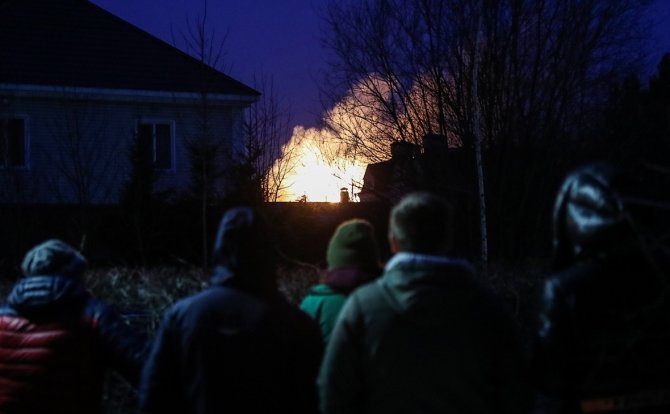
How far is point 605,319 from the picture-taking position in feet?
9.62

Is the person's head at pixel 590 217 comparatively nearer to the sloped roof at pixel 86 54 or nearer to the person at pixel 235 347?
the person at pixel 235 347

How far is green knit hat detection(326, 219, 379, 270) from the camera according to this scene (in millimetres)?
3826

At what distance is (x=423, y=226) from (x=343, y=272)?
37.7 inches

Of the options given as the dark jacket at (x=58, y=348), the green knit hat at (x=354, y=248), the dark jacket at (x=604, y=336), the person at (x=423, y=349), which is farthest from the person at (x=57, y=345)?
the dark jacket at (x=604, y=336)

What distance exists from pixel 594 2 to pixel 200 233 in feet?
32.0

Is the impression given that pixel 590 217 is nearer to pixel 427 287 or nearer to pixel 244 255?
pixel 427 287

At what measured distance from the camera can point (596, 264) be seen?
2.97m

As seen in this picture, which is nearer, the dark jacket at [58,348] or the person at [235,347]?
the person at [235,347]

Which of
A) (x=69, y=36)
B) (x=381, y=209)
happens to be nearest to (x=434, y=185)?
(x=381, y=209)

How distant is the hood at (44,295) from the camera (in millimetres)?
3529

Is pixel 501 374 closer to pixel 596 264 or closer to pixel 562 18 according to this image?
pixel 596 264

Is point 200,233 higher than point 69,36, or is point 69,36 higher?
point 69,36

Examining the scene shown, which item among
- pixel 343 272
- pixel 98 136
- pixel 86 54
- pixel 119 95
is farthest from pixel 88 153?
pixel 343 272

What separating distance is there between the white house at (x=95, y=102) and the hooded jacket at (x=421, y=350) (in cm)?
1672
